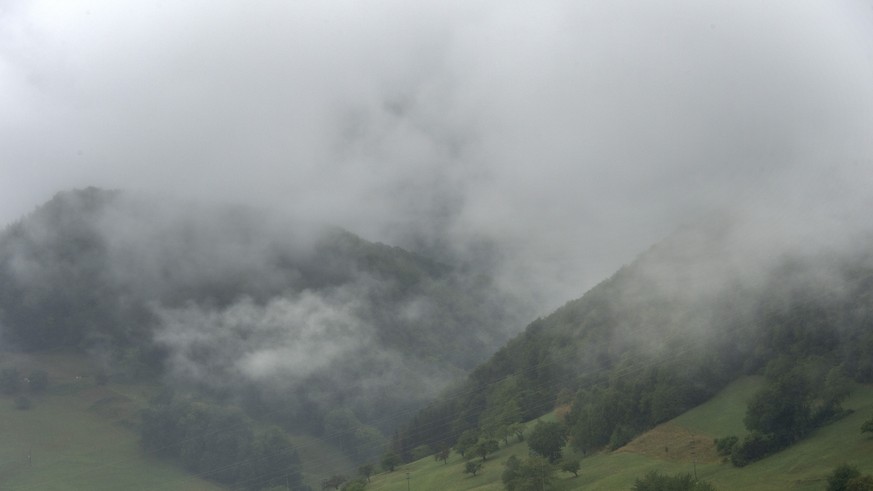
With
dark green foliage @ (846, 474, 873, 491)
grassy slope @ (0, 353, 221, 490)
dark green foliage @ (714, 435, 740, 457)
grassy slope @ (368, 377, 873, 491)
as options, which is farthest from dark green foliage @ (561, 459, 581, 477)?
grassy slope @ (0, 353, 221, 490)

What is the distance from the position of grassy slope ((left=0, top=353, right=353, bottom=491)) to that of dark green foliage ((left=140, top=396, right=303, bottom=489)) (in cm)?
322

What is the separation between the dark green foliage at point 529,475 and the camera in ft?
273

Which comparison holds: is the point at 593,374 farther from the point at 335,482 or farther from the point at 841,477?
the point at 841,477

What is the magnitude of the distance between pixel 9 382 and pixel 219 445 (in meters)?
48.9

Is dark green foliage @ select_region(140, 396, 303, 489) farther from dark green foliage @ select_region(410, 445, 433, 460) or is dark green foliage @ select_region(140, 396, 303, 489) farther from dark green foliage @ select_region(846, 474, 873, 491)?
dark green foliage @ select_region(846, 474, 873, 491)

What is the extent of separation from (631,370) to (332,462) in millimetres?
77439

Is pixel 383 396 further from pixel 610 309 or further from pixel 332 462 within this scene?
pixel 610 309

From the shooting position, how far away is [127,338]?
19912cm

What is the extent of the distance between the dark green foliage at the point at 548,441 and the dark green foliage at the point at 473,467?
744 centimetres

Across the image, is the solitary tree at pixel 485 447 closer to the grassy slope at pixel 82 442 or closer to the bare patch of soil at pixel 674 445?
the bare patch of soil at pixel 674 445

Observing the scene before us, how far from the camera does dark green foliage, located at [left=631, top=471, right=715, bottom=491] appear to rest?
220ft

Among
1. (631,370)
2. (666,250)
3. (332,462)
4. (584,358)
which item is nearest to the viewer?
(631,370)

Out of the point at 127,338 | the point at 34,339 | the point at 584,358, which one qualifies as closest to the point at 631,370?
the point at 584,358

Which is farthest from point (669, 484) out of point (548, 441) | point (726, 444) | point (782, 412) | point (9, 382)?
point (9, 382)
